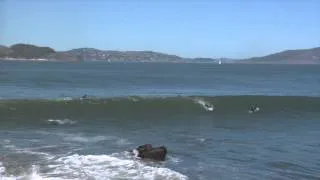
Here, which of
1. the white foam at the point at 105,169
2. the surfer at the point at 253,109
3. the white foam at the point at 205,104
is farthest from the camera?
the white foam at the point at 205,104

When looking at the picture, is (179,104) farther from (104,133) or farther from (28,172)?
(28,172)

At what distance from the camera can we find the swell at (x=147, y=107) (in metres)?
46.8

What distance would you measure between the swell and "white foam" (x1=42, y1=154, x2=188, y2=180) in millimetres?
19174

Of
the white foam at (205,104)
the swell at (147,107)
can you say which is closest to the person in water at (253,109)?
the swell at (147,107)

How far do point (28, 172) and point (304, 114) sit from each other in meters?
32.9

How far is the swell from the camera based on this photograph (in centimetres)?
4675

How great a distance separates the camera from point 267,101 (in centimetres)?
5844

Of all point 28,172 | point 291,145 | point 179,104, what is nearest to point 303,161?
point 291,145

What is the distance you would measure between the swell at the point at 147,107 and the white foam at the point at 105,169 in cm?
1917

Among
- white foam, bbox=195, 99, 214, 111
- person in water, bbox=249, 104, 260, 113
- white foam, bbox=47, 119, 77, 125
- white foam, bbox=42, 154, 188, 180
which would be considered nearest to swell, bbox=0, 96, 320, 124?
white foam, bbox=195, 99, 214, 111

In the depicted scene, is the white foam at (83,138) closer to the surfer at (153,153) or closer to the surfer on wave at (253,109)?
the surfer at (153,153)

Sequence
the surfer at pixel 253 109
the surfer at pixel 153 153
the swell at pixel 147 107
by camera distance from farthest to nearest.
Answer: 1. the surfer at pixel 253 109
2. the swell at pixel 147 107
3. the surfer at pixel 153 153

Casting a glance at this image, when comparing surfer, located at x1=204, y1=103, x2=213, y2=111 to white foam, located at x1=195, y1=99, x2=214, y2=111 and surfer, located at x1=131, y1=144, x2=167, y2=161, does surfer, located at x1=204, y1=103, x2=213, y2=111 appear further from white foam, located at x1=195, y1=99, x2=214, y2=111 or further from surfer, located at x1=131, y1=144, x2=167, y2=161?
surfer, located at x1=131, y1=144, x2=167, y2=161

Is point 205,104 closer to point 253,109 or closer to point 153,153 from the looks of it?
point 253,109
